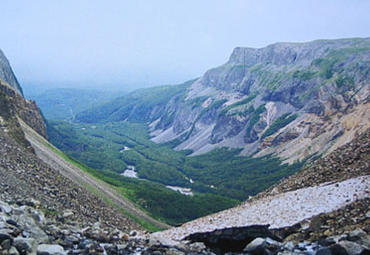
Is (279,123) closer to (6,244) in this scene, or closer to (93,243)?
(93,243)

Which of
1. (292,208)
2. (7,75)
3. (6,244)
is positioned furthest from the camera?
(7,75)

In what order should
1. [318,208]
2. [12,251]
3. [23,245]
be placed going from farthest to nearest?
[318,208]
[23,245]
[12,251]

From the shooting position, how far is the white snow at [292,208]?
61.3 feet

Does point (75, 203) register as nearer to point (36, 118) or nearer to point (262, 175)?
point (36, 118)

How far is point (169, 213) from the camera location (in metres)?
75.5

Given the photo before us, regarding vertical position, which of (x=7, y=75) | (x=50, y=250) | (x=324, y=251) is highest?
(x=50, y=250)

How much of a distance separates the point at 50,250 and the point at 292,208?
517 inches

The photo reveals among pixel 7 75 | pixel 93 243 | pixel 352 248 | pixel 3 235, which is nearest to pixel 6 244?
pixel 3 235

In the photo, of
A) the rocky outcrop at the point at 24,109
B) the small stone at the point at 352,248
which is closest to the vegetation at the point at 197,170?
the rocky outcrop at the point at 24,109

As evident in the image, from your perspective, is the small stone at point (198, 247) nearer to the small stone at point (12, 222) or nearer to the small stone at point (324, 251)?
the small stone at point (324, 251)

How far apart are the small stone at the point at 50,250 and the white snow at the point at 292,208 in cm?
618

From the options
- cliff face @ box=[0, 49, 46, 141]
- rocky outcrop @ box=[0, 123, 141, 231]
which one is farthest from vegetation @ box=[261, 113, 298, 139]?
rocky outcrop @ box=[0, 123, 141, 231]

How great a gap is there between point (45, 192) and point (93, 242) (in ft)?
49.3

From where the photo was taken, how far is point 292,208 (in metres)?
20.3
